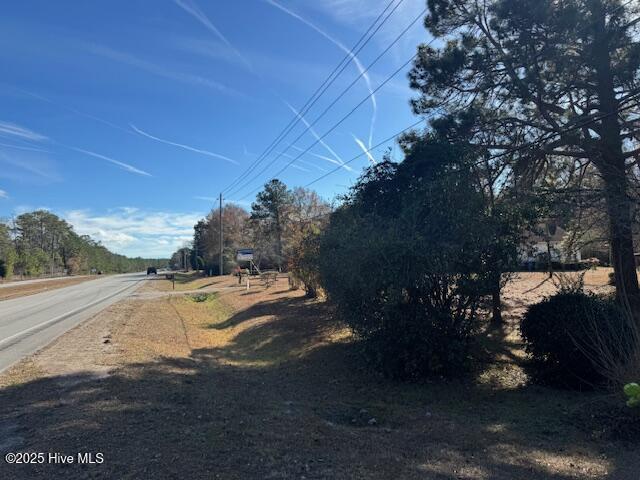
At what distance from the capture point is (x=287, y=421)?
19.1ft

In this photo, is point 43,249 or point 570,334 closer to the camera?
point 570,334

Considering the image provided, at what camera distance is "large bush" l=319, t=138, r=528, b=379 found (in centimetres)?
790

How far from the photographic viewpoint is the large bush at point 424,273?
7.90 metres

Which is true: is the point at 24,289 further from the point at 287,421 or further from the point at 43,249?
the point at 43,249

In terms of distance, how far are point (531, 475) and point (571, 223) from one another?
8463 mm

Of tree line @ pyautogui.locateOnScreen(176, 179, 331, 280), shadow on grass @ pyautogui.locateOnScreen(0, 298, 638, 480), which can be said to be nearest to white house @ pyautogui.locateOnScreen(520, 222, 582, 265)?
shadow on grass @ pyautogui.locateOnScreen(0, 298, 638, 480)

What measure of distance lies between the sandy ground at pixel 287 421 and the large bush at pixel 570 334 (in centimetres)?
42

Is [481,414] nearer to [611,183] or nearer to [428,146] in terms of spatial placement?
[428,146]

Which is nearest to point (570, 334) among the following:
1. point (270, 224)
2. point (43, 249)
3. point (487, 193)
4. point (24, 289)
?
point (487, 193)

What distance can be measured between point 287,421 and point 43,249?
12278 centimetres

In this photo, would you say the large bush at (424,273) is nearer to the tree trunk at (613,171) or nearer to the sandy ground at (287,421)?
the sandy ground at (287,421)

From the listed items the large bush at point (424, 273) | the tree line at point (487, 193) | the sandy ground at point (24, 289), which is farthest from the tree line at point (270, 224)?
the large bush at point (424, 273)

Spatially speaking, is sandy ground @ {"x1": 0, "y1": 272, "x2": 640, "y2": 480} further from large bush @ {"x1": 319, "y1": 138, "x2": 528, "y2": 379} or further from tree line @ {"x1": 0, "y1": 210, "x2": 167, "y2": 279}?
tree line @ {"x1": 0, "y1": 210, "x2": 167, "y2": 279}

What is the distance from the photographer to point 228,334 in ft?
55.9
